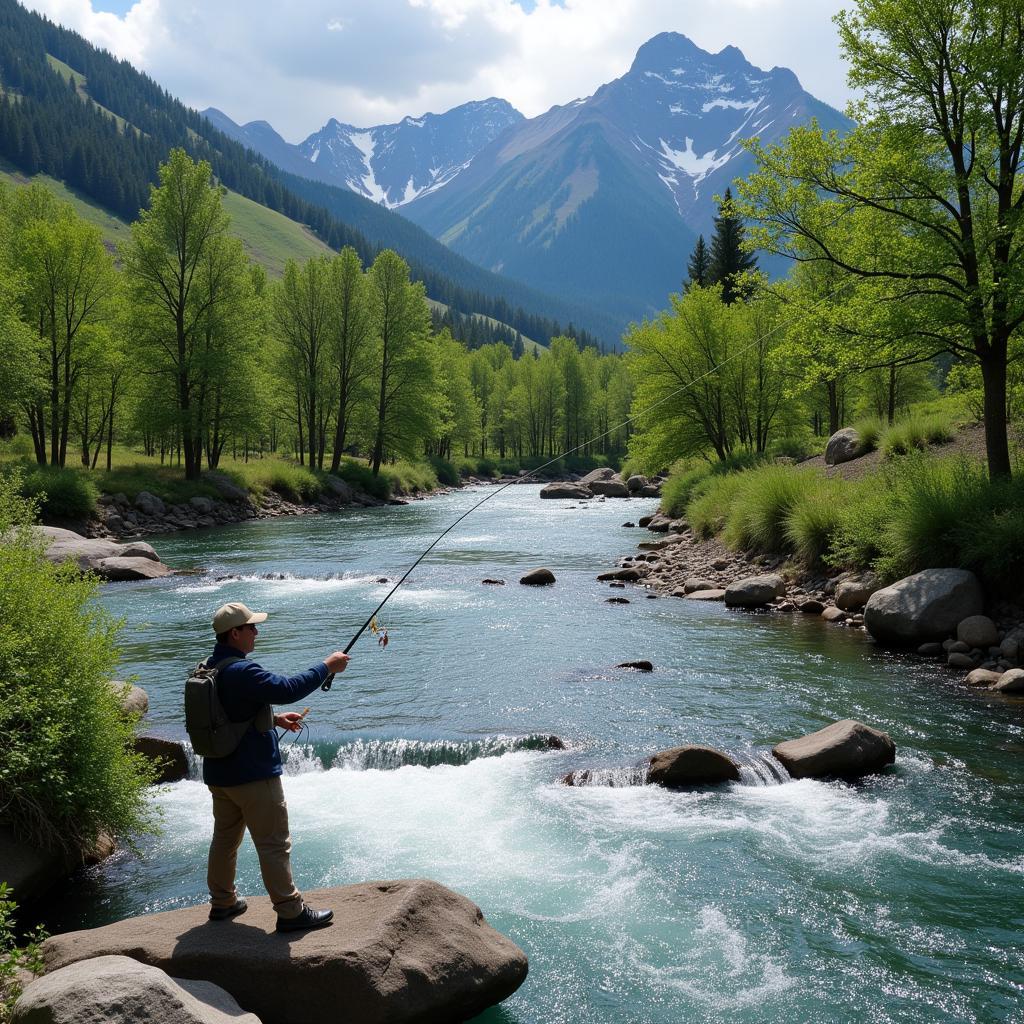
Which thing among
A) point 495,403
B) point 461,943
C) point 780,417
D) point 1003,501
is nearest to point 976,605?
point 1003,501

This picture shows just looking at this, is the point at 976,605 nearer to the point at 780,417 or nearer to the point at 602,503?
the point at 780,417

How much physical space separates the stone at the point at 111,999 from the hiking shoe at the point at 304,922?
883 millimetres

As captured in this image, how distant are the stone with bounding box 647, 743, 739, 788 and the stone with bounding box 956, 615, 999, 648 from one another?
658 cm

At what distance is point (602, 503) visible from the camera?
170ft

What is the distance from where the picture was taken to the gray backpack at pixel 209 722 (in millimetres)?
5555

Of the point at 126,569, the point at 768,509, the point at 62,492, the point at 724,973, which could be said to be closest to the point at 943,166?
the point at 768,509

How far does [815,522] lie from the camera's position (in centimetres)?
2003

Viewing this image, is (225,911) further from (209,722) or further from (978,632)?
(978,632)

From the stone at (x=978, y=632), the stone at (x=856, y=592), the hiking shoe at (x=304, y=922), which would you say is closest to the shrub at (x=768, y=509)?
the stone at (x=856, y=592)

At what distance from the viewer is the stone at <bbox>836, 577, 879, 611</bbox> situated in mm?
17344

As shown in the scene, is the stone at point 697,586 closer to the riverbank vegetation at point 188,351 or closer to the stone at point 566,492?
the riverbank vegetation at point 188,351

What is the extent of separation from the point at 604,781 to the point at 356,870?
328 centimetres

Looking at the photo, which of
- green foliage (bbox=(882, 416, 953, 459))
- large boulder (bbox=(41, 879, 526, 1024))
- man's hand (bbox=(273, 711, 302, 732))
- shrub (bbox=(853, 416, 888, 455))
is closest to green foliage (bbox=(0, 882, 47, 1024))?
large boulder (bbox=(41, 879, 526, 1024))

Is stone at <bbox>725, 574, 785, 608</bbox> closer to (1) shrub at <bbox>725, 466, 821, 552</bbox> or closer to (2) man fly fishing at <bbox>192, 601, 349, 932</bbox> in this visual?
(1) shrub at <bbox>725, 466, 821, 552</bbox>
